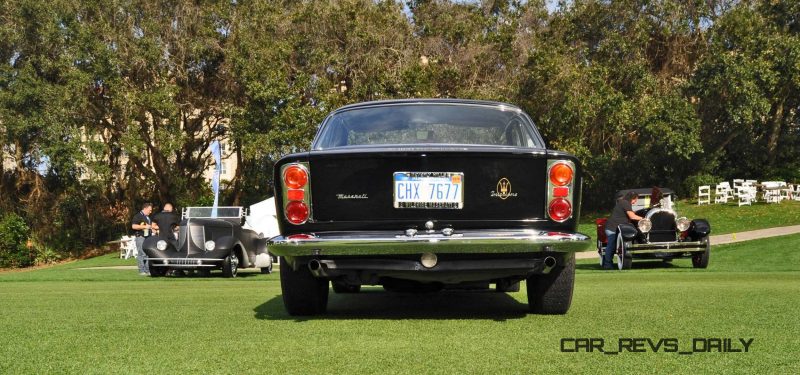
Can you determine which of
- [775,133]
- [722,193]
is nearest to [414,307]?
[722,193]

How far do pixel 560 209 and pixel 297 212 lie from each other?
6.02 feet

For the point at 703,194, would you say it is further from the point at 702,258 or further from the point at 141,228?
the point at 141,228

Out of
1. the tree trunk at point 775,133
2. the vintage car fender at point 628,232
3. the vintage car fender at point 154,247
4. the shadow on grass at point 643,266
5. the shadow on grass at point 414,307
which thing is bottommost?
the shadow on grass at point 643,266

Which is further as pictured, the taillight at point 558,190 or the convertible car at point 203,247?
the convertible car at point 203,247

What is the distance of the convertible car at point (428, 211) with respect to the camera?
6.03 meters

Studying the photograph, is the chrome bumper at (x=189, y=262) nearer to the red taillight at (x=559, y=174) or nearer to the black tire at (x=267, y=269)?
the black tire at (x=267, y=269)

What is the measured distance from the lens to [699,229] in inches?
632

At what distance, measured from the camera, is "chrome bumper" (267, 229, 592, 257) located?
5.96m

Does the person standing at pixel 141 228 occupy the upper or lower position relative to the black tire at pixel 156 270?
upper

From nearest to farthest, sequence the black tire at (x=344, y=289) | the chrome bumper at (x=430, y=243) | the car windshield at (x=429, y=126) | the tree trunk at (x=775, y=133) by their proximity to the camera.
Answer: the chrome bumper at (x=430, y=243), the car windshield at (x=429, y=126), the black tire at (x=344, y=289), the tree trunk at (x=775, y=133)

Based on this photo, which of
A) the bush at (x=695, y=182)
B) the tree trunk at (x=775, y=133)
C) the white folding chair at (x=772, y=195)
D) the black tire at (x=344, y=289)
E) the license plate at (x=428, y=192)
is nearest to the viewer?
the license plate at (x=428, y=192)

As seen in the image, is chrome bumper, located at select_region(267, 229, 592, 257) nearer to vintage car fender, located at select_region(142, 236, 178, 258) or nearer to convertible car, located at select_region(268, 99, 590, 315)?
convertible car, located at select_region(268, 99, 590, 315)

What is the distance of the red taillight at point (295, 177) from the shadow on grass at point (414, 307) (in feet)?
3.53

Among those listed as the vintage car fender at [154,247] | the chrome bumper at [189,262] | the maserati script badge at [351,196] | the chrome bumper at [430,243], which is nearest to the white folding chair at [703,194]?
the chrome bumper at [189,262]
